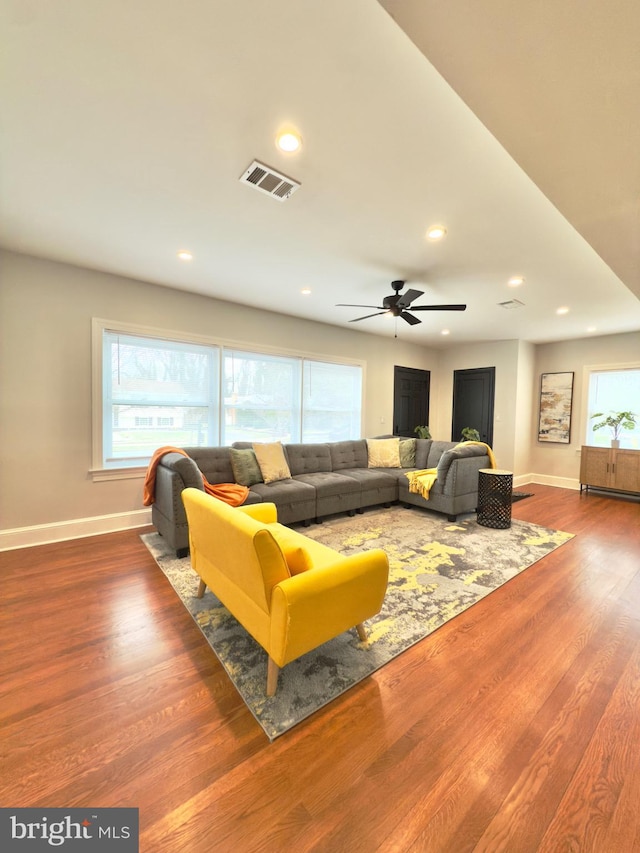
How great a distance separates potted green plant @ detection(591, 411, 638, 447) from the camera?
5.47m

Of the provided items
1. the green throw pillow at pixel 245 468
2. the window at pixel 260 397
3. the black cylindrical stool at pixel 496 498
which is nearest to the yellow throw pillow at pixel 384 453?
the window at pixel 260 397

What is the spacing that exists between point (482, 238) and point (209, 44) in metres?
2.25

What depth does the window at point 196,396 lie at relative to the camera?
3688 mm

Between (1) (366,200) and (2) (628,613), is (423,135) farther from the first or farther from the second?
(2) (628,613)

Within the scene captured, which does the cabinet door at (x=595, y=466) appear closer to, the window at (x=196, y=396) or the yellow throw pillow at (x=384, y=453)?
the yellow throw pillow at (x=384, y=453)

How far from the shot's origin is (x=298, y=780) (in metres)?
1.21

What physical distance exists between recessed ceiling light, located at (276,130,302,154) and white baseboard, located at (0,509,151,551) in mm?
3718

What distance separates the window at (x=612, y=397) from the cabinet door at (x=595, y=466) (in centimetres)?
39

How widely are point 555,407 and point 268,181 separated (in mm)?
6688

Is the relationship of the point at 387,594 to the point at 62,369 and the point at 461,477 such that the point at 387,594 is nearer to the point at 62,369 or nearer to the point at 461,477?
the point at 461,477

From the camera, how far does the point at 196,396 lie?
4.25m

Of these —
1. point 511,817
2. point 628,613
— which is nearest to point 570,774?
point 511,817

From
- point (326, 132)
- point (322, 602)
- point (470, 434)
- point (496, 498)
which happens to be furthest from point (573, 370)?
point (322, 602)

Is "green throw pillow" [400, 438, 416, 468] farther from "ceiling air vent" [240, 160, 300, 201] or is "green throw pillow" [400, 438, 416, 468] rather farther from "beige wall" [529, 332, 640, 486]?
"ceiling air vent" [240, 160, 300, 201]
